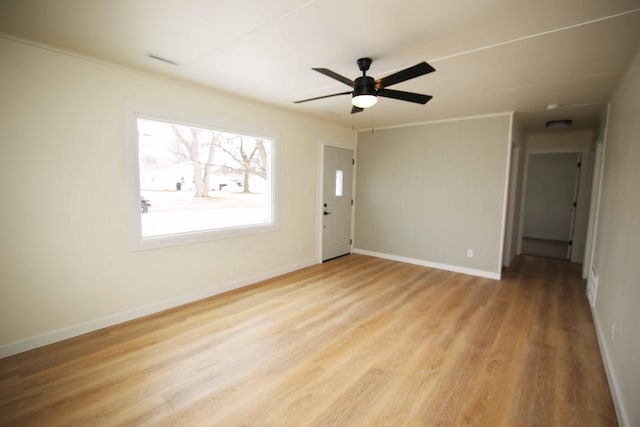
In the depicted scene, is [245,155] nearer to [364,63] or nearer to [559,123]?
[364,63]

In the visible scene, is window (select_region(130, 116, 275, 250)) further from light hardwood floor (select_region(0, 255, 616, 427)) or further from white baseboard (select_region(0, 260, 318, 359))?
light hardwood floor (select_region(0, 255, 616, 427))

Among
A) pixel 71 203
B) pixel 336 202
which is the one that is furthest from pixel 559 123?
pixel 71 203

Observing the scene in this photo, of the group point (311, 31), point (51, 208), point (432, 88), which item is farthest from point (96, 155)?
point (432, 88)

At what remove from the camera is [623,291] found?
2.08 m

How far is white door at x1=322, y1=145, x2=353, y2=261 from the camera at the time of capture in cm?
532

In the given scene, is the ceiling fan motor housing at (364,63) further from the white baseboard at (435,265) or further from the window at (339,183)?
the white baseboard at (435,265)

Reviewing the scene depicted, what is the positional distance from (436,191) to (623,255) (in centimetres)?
298

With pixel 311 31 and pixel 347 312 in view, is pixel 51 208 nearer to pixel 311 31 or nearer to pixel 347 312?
pixel 311 31

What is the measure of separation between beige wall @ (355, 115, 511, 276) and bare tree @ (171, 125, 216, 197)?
3.16 meters

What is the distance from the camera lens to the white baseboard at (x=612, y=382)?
1752 millimetres

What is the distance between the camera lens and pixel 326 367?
2309mm

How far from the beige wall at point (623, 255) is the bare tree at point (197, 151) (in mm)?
4060

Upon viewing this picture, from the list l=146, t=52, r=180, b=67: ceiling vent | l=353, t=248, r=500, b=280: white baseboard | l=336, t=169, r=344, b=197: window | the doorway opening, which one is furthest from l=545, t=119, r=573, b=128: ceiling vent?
l=146, t=52, r=180, b=67: ceiling vent

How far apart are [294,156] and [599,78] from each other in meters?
3.67
